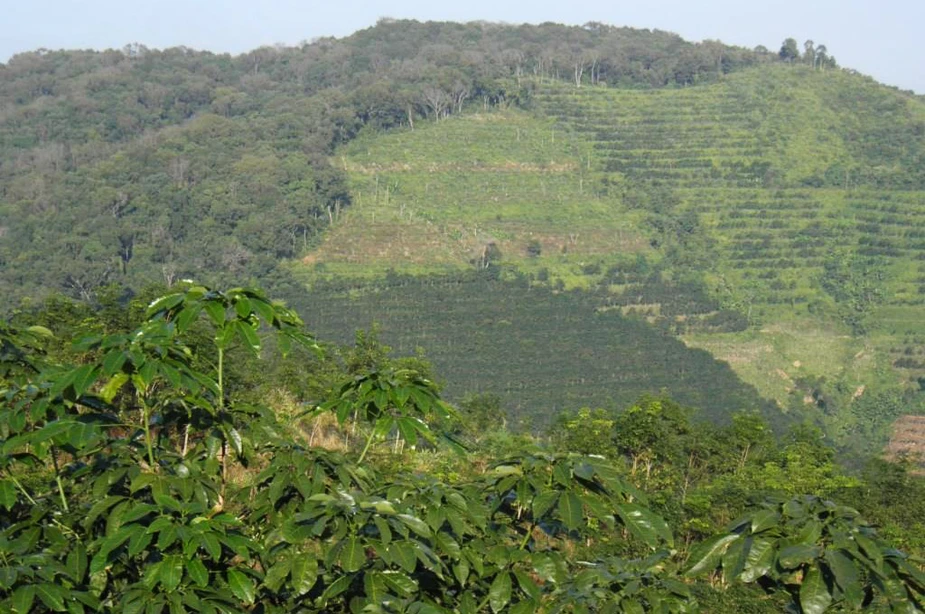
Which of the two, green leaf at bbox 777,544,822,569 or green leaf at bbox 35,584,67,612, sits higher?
green leaf at bbox 777,544,822,569

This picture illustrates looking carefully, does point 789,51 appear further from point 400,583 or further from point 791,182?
point 400,583

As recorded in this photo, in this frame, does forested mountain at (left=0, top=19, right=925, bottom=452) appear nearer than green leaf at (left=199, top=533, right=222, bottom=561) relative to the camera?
No

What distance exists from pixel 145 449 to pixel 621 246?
42793mm

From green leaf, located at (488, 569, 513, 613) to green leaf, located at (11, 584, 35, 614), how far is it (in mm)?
889

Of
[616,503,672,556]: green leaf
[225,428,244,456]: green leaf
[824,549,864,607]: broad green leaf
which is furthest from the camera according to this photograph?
[225,428,244,456]: green leaf

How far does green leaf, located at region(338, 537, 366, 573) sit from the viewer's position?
2.18 metres

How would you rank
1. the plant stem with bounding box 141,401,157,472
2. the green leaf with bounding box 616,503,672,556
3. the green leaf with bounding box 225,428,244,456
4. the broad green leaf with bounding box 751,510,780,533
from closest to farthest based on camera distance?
the broad green leaf with bounding box 751,510,780,533 < the green leaf with bounding box 616,503,672,556 < the plant stem with bounding box 141,401,157,472 < the green leaf with bounding box 225,428,244,456

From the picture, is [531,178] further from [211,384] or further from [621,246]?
[211,384]

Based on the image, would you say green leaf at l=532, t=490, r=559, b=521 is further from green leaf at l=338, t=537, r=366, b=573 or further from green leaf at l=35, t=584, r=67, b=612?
green leaf at l=35, t=584, r=67, b=612

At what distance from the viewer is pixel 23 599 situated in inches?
84.4

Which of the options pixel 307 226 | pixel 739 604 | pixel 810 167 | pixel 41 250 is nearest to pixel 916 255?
pixel 810 167

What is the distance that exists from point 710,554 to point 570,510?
29 centimetres

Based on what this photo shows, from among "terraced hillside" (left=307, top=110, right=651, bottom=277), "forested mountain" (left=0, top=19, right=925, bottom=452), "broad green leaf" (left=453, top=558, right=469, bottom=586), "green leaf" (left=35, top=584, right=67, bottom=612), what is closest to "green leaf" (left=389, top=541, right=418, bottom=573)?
"broad green leaf" (left=453, top=558, right=469, bottom=586)

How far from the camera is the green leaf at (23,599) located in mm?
2123
